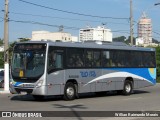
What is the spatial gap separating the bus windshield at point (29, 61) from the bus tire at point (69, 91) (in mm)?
1965

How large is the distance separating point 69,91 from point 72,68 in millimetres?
1198

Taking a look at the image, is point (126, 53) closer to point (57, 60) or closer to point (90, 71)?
point (90, 71)

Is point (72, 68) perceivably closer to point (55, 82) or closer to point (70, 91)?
point (70, 91)

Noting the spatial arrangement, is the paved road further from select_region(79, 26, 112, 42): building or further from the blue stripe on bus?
select_region(79, 26, 112, 42): building

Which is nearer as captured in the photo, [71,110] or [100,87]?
[71,110]

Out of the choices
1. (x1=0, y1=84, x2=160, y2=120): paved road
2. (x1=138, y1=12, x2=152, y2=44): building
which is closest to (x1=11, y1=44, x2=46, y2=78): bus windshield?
(x1=0, y1=84, x2=160, y2=120): paved road

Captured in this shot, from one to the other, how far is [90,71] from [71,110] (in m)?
7.10

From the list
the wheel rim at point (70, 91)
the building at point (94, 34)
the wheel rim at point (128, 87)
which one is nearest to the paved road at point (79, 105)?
the wheel rim at point (70, 91)

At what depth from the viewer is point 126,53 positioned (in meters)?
26.2

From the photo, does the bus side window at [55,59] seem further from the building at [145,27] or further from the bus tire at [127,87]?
the building at [145,27]

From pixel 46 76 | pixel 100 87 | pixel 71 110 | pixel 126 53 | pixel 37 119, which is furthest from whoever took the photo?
pixel 126 53

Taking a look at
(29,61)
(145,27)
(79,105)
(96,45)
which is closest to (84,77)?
(96,45)

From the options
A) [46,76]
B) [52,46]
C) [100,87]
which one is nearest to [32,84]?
[46,76]

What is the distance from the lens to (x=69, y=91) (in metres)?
21.5
